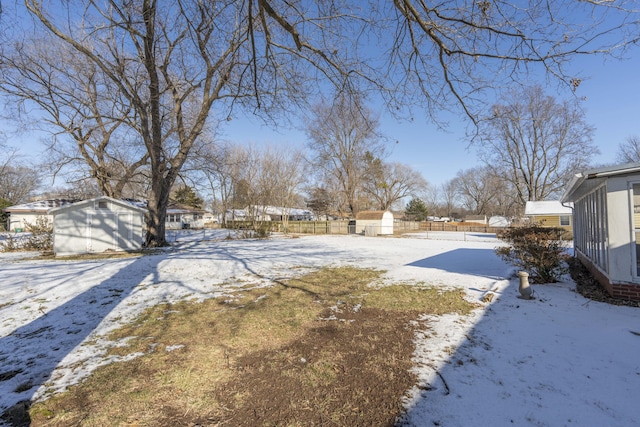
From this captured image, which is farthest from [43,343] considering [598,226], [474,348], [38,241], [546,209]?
[546,209]

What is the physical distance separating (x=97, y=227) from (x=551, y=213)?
3465cm

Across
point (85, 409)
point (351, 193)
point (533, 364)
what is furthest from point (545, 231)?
point (351, 193)

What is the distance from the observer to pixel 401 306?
5.45 metres

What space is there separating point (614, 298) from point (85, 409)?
788 centimetres

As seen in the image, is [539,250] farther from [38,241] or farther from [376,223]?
[376,223]

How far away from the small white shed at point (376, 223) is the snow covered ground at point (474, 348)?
21.2m

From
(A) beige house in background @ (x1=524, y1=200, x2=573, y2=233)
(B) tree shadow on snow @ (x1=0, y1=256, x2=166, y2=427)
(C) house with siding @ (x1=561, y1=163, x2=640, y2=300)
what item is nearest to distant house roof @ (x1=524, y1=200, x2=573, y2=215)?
(A) beige house in background @ (x1=524, y1=200, x2=573, y2=233)

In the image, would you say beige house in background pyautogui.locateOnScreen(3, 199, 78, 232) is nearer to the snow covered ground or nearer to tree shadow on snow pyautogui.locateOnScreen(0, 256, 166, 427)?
the snow covered ground

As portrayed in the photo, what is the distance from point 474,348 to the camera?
360cm

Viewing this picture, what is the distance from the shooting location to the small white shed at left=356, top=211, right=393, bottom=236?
28.8 metres

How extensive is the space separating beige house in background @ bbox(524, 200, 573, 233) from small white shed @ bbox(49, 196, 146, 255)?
31391mm

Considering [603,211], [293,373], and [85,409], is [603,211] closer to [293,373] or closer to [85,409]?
[293,373]

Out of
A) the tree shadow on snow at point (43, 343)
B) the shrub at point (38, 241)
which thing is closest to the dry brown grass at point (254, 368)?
the tree shadow on snow at point (43, 343)

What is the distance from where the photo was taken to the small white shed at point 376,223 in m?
28.8
